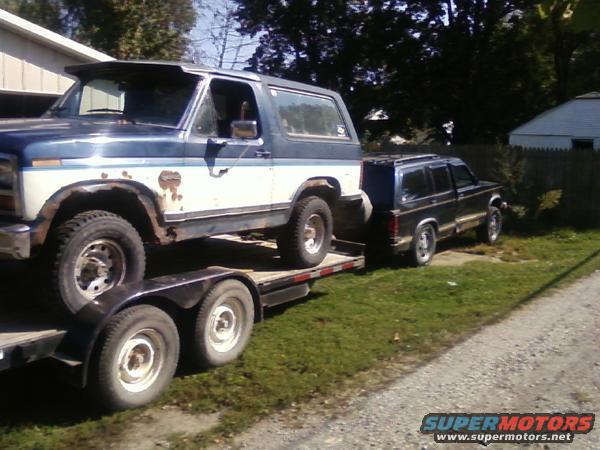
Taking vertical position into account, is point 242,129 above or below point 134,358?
above

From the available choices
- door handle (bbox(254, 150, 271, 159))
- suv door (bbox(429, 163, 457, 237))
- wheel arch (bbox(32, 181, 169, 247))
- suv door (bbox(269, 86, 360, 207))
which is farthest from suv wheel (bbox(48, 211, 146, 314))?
suv door (bbox(429, 163, 457, 237))

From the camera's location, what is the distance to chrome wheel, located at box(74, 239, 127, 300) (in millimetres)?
4949

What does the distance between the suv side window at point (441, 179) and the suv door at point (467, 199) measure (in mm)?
240

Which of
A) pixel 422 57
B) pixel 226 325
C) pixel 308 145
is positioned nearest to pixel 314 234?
pixel 308 145

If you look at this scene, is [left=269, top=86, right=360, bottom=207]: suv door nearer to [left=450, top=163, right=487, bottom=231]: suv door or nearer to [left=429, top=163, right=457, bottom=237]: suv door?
[left=429, top=163, right=457, bottom=237]: suv door

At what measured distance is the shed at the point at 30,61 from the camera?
9.39 m

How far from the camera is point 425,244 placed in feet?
36.4

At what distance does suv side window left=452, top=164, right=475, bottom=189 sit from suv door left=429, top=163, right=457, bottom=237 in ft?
0.98

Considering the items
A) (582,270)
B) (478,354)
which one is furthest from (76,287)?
(582,270)

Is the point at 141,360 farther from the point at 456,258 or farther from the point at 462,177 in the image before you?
the point at 462,177

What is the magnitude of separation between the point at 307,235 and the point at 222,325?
1.88m

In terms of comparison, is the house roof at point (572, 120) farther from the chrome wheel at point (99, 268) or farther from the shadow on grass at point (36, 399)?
the chrome wheel at point (99, 268)

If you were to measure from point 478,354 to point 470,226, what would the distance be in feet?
20.9

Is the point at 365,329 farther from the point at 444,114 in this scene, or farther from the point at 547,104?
the point at 547,104
